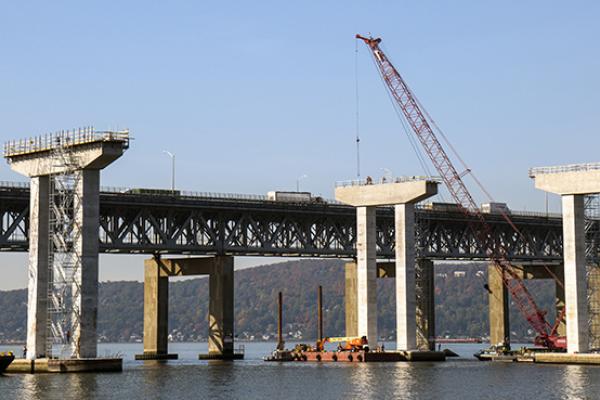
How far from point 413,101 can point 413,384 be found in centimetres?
8357

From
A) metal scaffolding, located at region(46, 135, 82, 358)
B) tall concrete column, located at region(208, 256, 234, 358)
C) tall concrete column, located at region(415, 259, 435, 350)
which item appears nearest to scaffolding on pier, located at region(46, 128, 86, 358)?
Answer: metal scaffolding, located at region(46, 135, 82, 358)

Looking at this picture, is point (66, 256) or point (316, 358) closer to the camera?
point (66, 256)

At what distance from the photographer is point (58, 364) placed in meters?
114

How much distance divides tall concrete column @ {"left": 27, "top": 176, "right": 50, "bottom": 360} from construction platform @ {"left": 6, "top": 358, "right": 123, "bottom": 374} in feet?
4.83

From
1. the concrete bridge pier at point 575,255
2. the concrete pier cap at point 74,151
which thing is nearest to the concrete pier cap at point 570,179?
the concrete bridge pier at point 575,255

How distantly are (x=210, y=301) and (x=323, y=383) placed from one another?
5663cm

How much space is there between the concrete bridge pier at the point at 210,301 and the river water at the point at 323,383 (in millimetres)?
21414

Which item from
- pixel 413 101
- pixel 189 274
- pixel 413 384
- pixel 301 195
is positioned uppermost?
pixel 413 101

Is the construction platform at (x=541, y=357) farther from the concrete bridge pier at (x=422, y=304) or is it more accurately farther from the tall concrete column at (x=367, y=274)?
the tall concrete column at (x=367, y=274)

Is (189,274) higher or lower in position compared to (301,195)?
lower

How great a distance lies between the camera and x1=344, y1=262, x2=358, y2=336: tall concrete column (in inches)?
7126

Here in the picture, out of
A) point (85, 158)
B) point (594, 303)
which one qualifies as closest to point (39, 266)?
point (85, 158)

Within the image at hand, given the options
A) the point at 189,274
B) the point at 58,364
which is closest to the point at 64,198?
the point at 58,364

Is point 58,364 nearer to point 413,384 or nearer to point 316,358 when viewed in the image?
point 413,384
